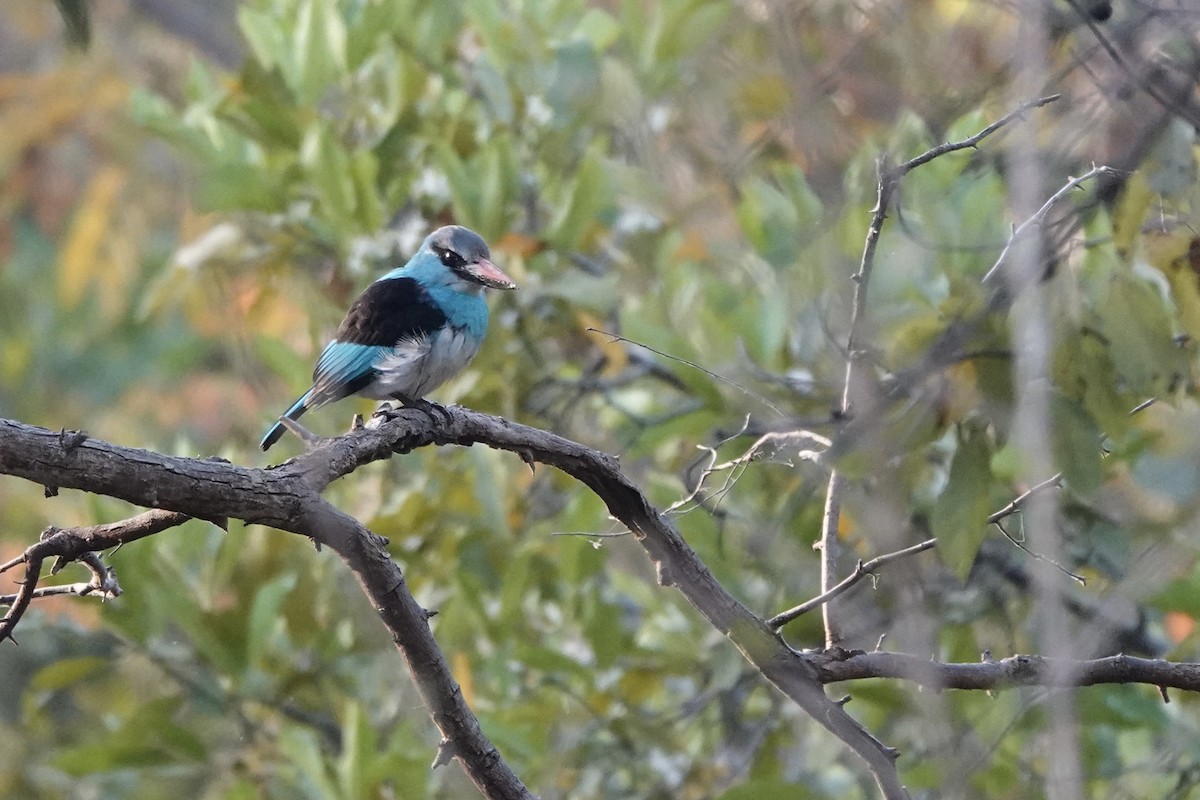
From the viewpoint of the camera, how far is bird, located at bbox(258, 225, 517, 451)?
3670 mm

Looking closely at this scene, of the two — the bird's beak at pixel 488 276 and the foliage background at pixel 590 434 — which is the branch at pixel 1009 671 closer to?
the foliage background at pixel 590 434

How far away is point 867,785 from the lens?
438cm

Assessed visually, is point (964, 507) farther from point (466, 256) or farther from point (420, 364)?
point (466, 256)

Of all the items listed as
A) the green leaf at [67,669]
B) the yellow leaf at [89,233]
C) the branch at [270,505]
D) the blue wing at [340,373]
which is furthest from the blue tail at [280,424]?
the yellow leaf at [89,233]

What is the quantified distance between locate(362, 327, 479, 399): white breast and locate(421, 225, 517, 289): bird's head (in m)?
0.24

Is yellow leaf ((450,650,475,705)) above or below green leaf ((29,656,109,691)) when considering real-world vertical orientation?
below

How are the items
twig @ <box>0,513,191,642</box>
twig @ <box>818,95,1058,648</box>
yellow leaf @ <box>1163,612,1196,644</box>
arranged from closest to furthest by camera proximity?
1. twig @ <box>0,513,191,642</box>
2. twig @ <box>818,95,1058,648</box>
3. yellow leaf @ <box>1163,612,1196,644</box>

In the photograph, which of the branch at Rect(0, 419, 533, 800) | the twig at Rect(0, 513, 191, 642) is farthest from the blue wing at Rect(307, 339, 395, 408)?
the twig at Rect(0, 513, 191, 642)

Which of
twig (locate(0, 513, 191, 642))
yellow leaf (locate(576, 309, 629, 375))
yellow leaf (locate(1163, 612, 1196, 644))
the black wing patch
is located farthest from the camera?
yellow leaf (locate(1163, 612, 1196, 644))

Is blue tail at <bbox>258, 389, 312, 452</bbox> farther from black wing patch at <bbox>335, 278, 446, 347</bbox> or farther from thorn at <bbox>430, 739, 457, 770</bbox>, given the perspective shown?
thorn at <bbox>430, 739, 457, 770</bbox>

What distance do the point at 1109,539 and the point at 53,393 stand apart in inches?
322

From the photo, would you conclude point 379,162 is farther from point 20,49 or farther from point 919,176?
point 20,49

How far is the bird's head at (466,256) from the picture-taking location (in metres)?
4.01

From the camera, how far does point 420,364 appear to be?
145 inches
